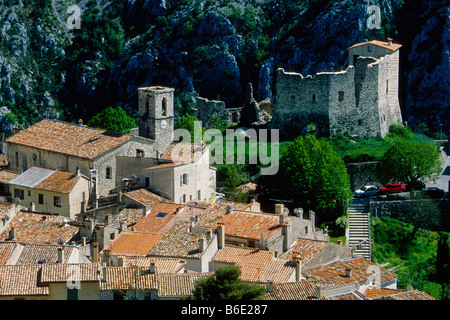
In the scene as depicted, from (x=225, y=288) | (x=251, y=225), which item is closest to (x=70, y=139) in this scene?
(x=251, y=225)

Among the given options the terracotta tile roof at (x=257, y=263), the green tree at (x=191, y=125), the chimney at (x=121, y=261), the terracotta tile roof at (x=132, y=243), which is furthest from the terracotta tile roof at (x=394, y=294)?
the green tree at (x=191, y=125)

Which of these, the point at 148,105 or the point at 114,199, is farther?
the point at 148,105

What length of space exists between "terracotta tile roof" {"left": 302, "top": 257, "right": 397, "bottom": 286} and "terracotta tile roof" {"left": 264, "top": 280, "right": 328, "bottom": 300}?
4.11 meters

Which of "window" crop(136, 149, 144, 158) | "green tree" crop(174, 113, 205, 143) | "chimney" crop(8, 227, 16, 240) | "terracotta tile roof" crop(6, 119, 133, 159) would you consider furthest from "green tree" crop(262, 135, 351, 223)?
"chimney" crop(8, 227, 16, 240)

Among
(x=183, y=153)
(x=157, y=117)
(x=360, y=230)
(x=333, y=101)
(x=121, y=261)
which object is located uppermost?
(x=333, y=101)

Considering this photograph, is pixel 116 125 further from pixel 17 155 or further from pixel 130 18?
pixel 130 18

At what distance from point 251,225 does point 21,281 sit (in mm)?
16089

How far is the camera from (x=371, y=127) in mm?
73188

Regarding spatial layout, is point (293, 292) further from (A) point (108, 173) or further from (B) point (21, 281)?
(A) point (108, 173)

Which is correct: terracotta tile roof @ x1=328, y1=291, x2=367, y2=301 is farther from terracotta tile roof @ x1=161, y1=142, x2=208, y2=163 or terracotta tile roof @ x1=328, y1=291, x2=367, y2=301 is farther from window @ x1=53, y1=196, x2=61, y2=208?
window @ x1=53, y1=196, x2=61, y2=208

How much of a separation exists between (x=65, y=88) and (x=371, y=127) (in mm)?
48426

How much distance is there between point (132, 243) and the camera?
48.2 m
